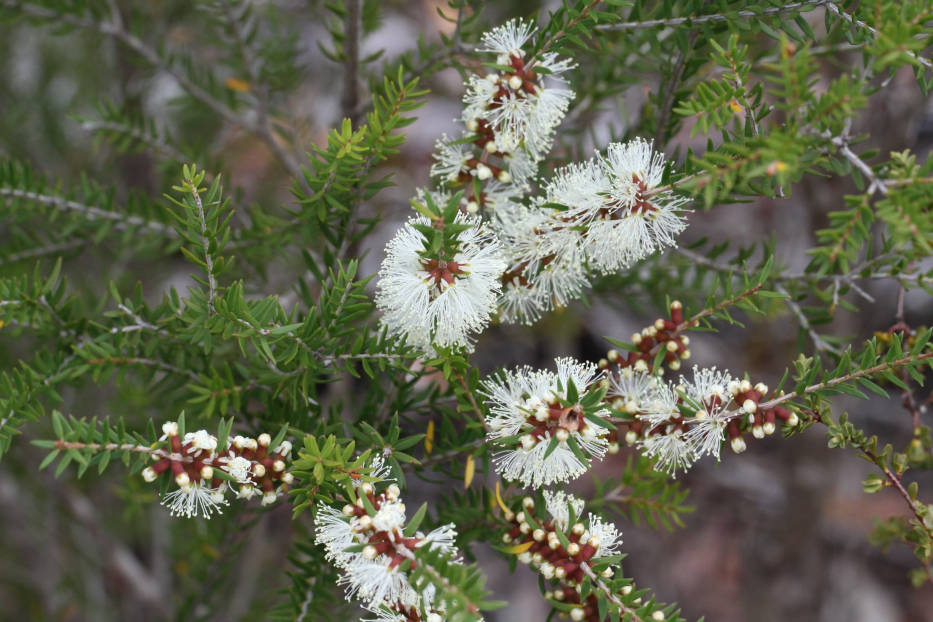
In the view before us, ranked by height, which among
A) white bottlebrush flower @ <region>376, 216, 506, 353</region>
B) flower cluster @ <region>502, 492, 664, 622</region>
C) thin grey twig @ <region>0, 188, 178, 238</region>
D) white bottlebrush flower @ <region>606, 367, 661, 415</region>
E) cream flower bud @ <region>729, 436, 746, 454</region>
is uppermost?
white bottlebrush flower @ <region>376, 216, 506, 353</region>

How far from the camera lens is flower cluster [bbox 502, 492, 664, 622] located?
0.68 metres

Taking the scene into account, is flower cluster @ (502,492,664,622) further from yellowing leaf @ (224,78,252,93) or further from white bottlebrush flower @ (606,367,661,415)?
yellowing leaf @ (224,78,252,93)

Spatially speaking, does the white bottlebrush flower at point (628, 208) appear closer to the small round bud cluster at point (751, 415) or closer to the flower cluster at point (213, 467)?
the small round bud cluster at point (751, 415)

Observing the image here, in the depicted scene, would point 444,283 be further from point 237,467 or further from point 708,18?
point 708,18

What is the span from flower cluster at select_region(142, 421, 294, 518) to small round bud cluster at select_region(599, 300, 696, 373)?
1.16 feet

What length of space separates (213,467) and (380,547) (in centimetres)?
17

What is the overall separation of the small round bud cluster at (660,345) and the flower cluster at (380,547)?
277 millimetres

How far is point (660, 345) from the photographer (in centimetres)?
76

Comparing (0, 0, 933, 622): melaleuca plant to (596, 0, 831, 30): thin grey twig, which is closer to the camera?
(0, 0, 933, 622): melaleuca plant

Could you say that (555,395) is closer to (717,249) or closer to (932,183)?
(932,183)

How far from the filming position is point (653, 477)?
2.97 feet

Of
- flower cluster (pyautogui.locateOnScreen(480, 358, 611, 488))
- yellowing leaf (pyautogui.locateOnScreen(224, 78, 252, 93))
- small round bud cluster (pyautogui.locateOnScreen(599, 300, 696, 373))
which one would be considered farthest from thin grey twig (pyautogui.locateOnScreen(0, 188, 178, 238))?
small round bud cluster (pyautogui.locateOnScreen(599, 300, 696, 373))

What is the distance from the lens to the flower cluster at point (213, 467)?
2.07ft

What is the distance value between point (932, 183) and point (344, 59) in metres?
0.76
